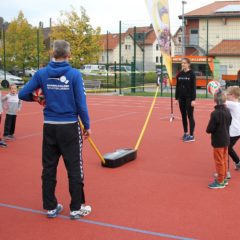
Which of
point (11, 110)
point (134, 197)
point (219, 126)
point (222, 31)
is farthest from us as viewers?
point (222, 31)

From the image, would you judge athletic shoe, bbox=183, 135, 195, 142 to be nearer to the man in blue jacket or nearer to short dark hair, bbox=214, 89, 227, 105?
short dark hair, bbox=214, 89, 227, 105

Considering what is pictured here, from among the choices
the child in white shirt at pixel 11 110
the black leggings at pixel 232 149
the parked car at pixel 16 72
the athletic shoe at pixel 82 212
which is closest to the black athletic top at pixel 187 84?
the black leggings at pixel 232 149

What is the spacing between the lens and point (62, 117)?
16.6 feet

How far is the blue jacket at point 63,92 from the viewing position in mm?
5008

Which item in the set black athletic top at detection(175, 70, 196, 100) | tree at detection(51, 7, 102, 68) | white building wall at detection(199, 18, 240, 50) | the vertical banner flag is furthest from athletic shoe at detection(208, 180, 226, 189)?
white building wall at detection(199, 18, 240, 50)

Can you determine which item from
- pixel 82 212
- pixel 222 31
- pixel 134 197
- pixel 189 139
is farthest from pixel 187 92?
pixel 222 31

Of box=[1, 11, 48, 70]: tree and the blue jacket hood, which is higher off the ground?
box=[1, 11, 48, 70]: tree

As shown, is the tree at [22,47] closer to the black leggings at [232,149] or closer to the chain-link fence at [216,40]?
the chain-link fence at [216,40]

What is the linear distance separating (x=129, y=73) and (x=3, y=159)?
22.0 metres

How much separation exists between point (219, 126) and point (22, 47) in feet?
119

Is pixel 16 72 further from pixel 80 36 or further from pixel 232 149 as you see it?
pixel 232 149

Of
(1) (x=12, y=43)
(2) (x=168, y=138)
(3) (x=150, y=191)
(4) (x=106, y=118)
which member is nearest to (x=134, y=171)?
(3) (x=150, y=191)

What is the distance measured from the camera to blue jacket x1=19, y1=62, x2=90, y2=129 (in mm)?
5008

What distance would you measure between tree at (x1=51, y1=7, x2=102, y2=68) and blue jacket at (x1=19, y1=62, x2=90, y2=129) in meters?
32.2
